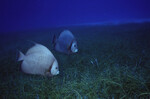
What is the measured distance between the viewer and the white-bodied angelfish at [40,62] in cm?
231

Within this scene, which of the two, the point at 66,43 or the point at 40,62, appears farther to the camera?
the point at 66,43

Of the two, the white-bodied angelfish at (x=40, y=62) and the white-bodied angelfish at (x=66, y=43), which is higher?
the white-bodied angelfish at (x=66, y=43)

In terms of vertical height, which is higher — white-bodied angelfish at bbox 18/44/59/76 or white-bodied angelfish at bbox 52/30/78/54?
white-bodied angelfish at bbox 52/30/78/54

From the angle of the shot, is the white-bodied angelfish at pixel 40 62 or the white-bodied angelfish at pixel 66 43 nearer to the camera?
the white-bodied angelfish at pixel 40 62

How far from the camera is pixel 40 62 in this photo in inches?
91.8

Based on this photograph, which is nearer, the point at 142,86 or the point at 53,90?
the point at 142,86

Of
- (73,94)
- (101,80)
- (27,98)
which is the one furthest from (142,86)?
(27,98)

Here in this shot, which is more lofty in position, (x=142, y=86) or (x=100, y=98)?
(x=142, y=86)

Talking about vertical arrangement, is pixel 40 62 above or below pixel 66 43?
below

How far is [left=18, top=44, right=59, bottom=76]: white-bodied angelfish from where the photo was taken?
231 cm

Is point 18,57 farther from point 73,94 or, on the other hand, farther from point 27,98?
point 73,94

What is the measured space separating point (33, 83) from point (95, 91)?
4.41ft

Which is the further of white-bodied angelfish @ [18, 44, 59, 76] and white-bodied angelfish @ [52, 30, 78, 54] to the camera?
white-bodied angelfish @ [52, 30, 78, 54]

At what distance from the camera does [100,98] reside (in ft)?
5.07
